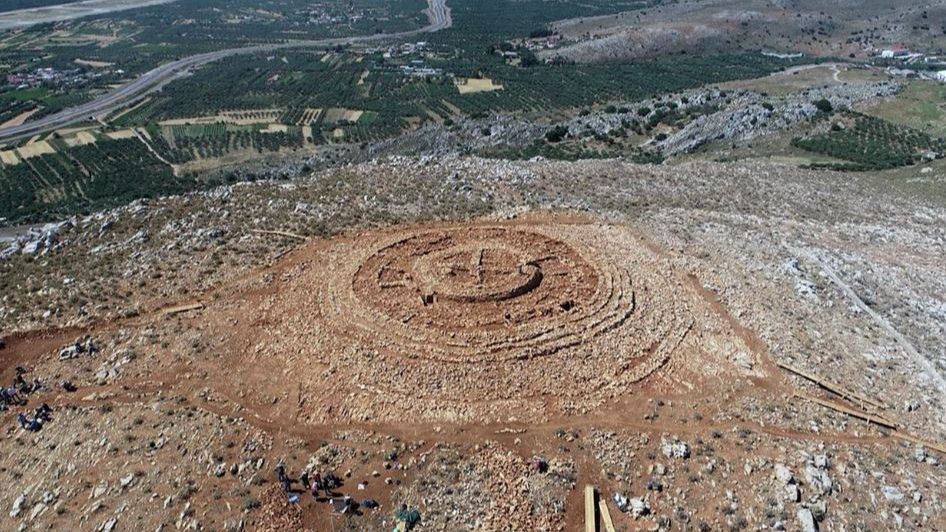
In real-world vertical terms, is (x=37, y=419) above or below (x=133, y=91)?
above

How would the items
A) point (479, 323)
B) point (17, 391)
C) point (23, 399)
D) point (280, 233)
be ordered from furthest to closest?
point (280, 233) < point (479, 323) < point (17, 391) < point (23, 399)

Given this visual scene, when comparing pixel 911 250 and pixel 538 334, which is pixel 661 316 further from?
pixel 911 250

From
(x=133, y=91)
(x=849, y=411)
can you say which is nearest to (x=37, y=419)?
(x=849, y=411)

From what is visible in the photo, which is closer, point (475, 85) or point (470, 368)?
point (470, 368)

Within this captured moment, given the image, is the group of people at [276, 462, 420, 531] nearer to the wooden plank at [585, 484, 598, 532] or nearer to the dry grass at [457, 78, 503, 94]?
the wooden plank at [585, 484, 598, 532]

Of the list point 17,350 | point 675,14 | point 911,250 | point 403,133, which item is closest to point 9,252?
point 17,350

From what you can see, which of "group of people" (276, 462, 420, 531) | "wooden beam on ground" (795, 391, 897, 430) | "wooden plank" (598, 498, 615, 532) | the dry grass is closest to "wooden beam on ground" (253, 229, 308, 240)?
"group of people" (276, 462, 420, 531)

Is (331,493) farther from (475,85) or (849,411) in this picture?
(475,85)
